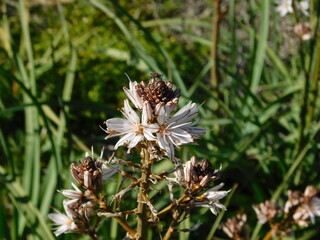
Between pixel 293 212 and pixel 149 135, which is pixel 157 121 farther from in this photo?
pixel 293 212

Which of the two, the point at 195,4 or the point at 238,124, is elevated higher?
the point at 195,4

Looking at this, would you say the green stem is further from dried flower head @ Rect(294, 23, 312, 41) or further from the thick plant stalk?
the thick plant stalk

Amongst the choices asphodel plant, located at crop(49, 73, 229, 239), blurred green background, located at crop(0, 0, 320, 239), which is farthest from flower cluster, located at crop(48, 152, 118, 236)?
blurred green background, located at crop(0, 0, 320, 239)

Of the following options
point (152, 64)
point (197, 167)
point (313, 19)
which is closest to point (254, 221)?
point (152, 64)

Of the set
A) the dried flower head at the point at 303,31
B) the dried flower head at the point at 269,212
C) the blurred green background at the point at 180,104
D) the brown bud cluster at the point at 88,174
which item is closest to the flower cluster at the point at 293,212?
the dried flower head at the point at 269,212

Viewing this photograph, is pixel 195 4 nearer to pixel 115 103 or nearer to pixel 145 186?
pixel 115 103

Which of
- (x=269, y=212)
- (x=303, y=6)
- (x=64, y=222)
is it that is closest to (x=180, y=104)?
(x=269, y=212)

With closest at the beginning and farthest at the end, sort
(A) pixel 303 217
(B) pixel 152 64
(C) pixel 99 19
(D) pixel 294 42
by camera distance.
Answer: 1. (A) pixel 303 217
2. (B) pixel 152 64
3. (D) pixel 294 42
4. (C) pixel 99 19
